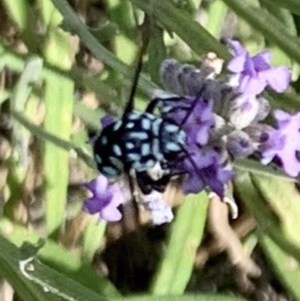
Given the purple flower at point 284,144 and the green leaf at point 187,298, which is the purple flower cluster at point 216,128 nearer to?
the purple flower at point 284,144

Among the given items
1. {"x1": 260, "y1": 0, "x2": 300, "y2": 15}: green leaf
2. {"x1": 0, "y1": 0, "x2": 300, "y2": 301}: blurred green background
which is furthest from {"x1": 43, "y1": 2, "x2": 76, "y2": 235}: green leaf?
{"x1": 260, "y1": 0, "x2": 300, "y2": 15}: green leaf

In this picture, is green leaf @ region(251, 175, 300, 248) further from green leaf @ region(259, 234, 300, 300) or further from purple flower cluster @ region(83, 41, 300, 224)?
purple flower cluster @ region(83, 41, 300, 224)

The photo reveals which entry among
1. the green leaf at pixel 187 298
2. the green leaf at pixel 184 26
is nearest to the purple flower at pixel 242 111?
the green leaf at pixel 184 26

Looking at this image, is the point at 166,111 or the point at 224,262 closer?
the point at 166,111

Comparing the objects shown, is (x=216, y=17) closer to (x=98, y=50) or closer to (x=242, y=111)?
(x=98, y=50)

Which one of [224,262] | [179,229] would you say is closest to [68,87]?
[179,229]

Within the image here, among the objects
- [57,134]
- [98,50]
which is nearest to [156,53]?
[98,50]

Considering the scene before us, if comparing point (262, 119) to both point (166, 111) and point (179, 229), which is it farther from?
point (179, 229)
